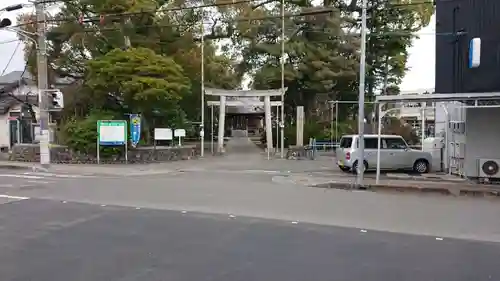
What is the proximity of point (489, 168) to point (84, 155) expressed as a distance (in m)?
19.8

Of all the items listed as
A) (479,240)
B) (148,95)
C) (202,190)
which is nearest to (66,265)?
(479,240)

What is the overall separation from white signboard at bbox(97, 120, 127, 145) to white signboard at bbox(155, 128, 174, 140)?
2891mm

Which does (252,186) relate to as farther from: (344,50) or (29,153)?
(344,50)

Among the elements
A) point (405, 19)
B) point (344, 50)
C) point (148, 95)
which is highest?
point (405, 19)

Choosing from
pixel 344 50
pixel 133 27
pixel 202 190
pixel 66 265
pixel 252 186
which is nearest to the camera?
pixel 66 265

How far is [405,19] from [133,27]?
23449mm

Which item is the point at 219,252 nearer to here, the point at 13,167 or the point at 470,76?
the point at 470,76

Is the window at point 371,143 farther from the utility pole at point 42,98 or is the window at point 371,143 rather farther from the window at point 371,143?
the utility pole at point 42,98

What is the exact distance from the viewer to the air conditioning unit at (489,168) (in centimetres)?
1535

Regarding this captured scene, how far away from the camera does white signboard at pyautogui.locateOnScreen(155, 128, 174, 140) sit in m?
27.7

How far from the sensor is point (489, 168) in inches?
608

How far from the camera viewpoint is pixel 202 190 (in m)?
14.3

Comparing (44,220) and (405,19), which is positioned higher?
(405,19)

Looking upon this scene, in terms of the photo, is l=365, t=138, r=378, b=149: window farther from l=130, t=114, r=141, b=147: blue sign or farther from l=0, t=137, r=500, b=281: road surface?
l=130, t=114, r=141, b=147: blue sign
